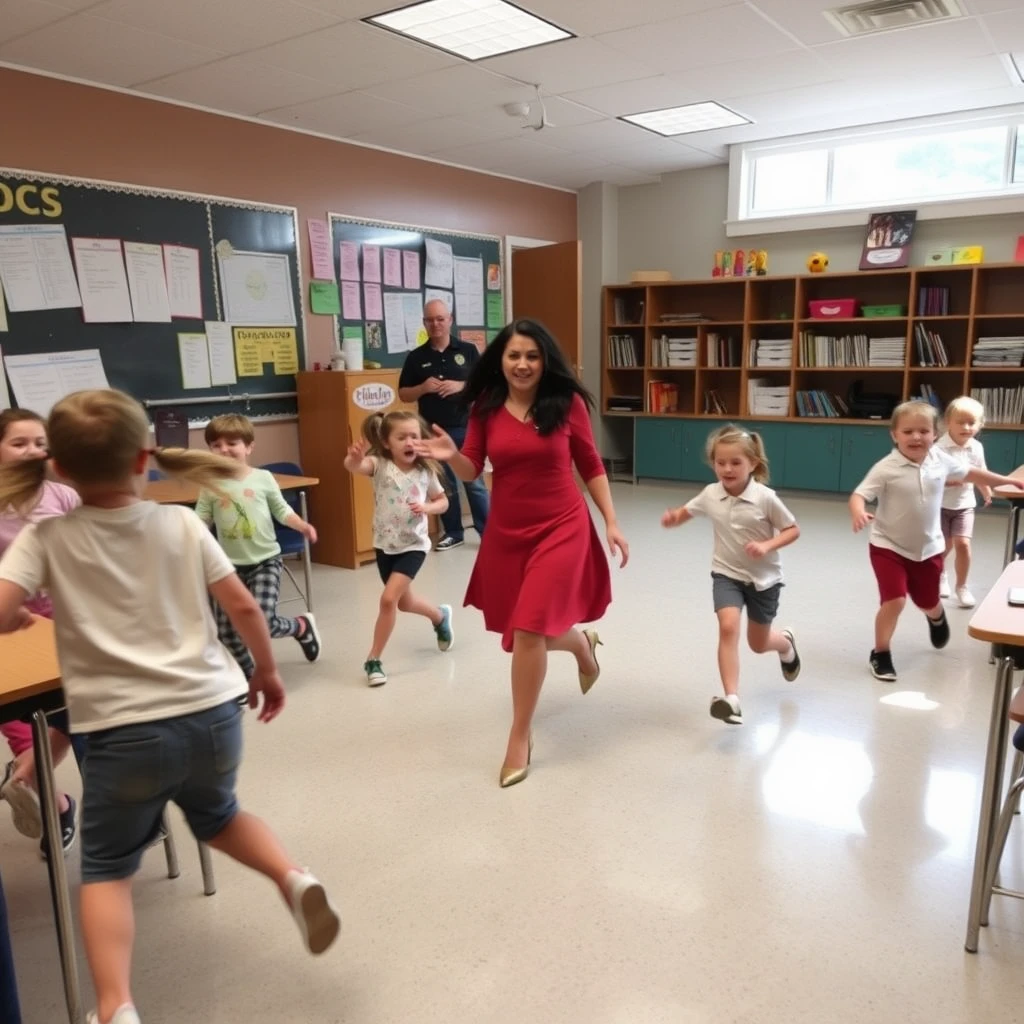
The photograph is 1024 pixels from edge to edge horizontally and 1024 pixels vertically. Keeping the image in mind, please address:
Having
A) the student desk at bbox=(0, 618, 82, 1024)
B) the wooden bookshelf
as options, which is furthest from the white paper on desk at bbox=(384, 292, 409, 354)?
the student desk at bbox=(0, 618, 82, 1024)

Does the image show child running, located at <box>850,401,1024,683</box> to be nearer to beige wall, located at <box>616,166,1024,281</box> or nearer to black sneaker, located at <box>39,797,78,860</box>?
black sneaker, located at <box>39,797,78,860</box>

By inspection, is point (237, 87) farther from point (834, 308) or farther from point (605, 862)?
point (834, 308)

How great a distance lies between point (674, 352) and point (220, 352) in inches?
Result: 163

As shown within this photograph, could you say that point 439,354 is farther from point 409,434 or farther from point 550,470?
point 550,470

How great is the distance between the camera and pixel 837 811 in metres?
2.41

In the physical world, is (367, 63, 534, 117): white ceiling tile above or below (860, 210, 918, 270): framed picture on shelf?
above

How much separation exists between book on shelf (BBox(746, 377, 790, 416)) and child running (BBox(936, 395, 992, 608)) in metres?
3.25

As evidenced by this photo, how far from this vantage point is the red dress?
256 cm

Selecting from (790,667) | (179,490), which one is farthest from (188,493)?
(790,667)

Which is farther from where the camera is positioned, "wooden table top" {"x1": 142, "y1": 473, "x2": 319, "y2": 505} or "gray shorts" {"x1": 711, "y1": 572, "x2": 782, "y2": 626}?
"wooden table top" {"x1": 142, "y1": 473, "x2": 319, "y2": 505}

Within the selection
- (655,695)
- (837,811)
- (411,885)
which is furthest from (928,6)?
(411,885)

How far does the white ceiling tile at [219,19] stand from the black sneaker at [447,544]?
3.02m

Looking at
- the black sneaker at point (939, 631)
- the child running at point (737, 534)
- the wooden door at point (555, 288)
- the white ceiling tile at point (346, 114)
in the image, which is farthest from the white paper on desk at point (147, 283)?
the black sneaker at point (939, 631)

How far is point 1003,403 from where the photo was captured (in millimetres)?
6441
